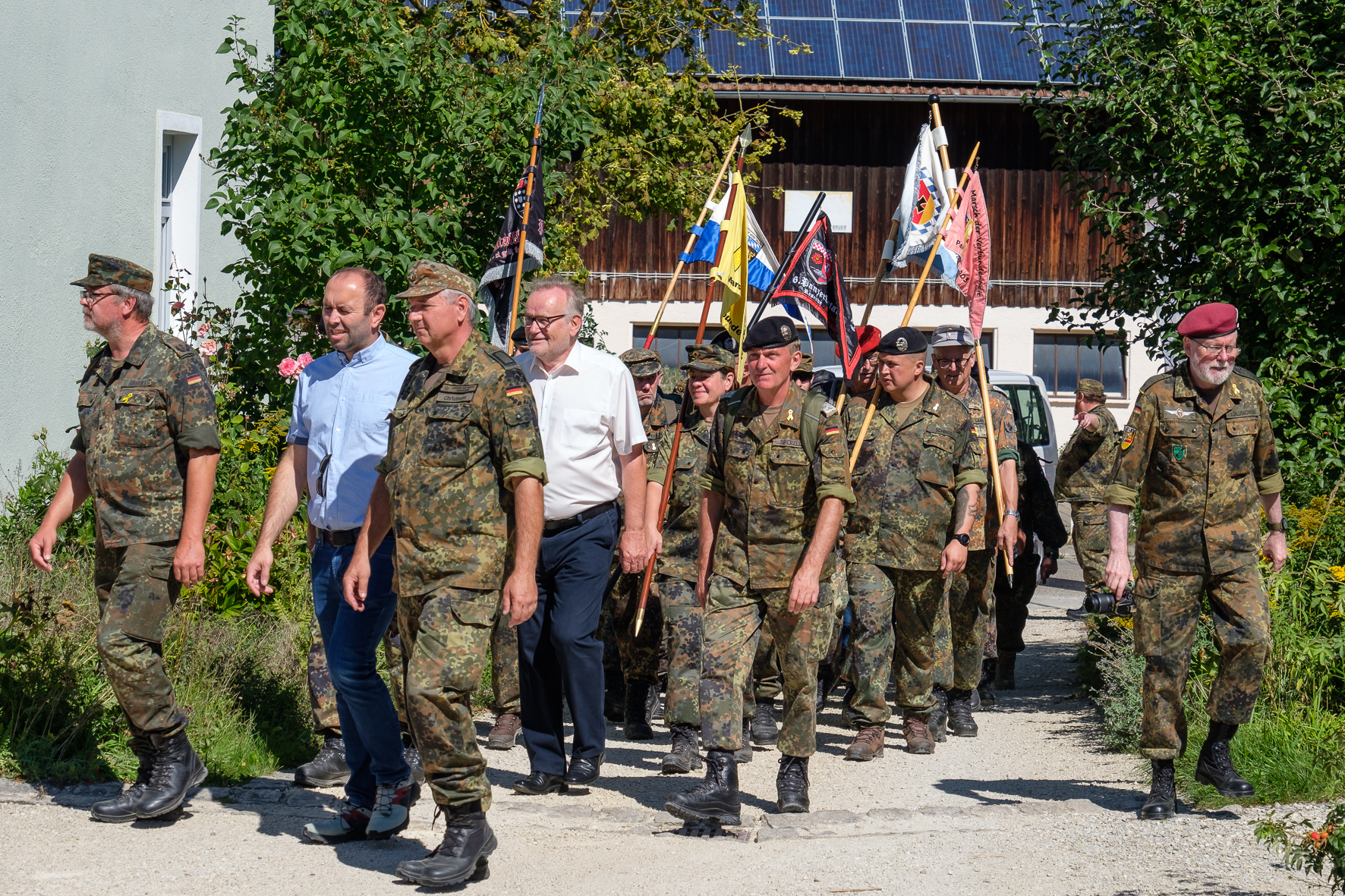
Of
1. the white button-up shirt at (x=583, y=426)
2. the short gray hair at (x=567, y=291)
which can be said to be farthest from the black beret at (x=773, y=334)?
the short gray hair at (x=567, y=291)

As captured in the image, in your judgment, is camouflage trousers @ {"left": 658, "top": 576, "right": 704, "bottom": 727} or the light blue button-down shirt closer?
the light blue button-down shirt

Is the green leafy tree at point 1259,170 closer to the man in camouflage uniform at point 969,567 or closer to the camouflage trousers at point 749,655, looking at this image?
the man in camouflage uniform at point 969,567

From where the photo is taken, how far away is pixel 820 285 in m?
8.38

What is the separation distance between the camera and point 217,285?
1209cm

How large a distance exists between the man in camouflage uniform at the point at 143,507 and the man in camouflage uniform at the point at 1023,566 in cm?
556

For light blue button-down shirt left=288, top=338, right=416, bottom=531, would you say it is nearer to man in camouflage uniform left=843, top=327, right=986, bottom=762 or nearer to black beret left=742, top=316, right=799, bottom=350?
black beret left=742, top=316, right=799, bottom=350

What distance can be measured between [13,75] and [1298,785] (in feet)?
29.5

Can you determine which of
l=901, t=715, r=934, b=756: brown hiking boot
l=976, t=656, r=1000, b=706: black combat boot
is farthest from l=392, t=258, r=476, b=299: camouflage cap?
l=976, t=656, r=1000, b=706: black combat boot

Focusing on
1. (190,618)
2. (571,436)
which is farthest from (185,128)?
(571,436)

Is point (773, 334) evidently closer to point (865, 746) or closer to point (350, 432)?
point (350, 432)

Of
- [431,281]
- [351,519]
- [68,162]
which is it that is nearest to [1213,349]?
[431,281]

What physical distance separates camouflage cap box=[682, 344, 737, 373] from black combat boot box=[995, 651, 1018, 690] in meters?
3.44

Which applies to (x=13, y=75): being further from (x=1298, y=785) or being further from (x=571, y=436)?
(x=1298, y=785)

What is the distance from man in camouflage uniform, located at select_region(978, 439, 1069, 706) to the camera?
998cm
